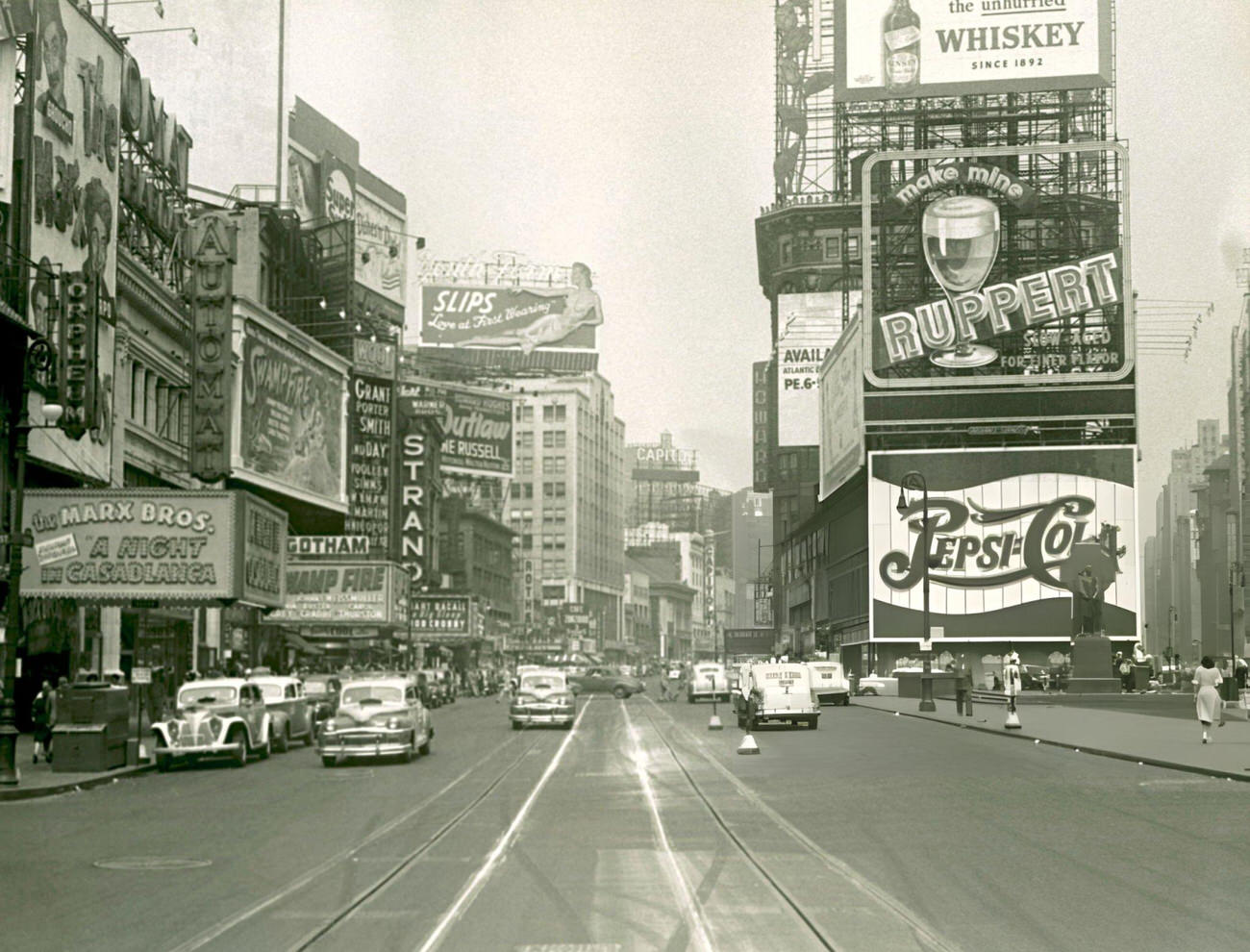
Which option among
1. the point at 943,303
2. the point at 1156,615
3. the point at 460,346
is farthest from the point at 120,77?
the point at 1156,615

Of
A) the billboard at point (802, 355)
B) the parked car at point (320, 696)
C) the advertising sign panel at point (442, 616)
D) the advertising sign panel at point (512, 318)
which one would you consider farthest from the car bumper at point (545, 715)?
the billboard at point (802, 355)

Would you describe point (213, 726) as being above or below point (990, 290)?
below

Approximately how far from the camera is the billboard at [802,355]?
443 ft

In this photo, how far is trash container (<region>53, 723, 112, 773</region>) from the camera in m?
28.9

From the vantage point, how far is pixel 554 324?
123 metres

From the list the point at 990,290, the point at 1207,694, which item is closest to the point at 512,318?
the point at 990,290

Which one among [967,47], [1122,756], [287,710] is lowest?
[1122,756]

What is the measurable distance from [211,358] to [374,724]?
76.6 feet

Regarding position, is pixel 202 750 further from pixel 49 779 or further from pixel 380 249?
pixel 380 249

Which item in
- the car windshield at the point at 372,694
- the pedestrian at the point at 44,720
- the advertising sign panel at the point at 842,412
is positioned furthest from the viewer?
the advertising sign panel at the point at 842,412

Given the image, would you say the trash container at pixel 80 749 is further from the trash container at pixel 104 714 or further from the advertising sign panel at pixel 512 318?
the advertising sign panel at pixel 512 318

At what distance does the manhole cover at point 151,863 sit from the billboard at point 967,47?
86.1 metres

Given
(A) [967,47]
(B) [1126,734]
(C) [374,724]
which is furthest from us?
(A) [967,47]

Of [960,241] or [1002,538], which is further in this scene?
[960,241]
